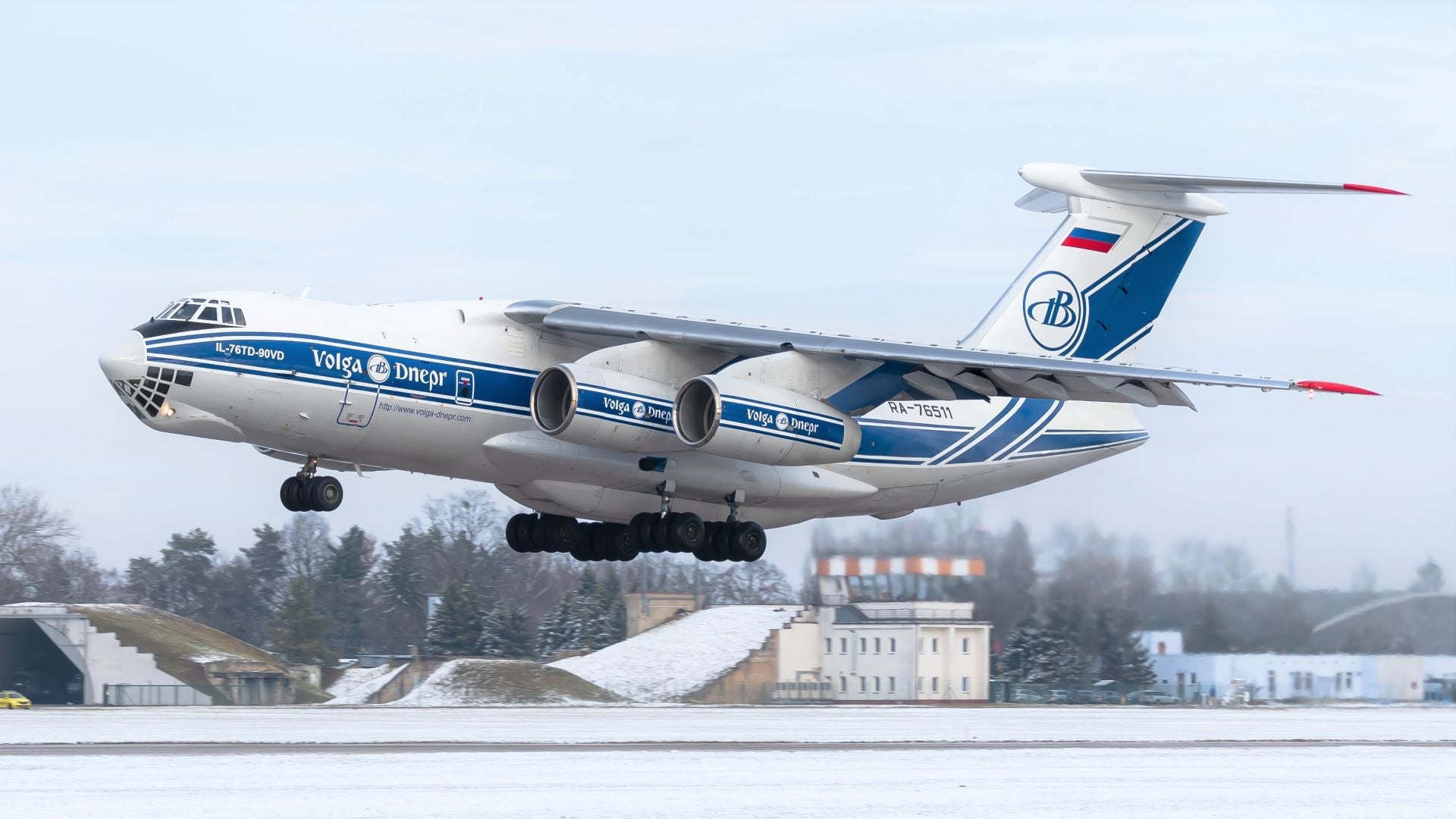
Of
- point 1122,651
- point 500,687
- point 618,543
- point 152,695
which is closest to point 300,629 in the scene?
point 152,695

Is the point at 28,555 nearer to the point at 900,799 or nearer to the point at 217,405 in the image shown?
the point at 217,405

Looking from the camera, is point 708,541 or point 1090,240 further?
point 1090,240

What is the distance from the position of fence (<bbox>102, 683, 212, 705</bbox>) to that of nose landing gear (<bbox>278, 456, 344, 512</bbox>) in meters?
10.8

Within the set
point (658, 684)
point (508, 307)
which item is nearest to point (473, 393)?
point (508, 307)

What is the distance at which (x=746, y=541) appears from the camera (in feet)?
49.2

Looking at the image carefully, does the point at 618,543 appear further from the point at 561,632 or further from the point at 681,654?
the point at 561,632

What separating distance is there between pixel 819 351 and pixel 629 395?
152cm

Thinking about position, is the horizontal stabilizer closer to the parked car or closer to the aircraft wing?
the aircraft wing

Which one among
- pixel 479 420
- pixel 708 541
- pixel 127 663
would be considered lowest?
pixel 127 663

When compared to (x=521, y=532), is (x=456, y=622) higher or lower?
lower

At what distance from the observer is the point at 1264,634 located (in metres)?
20.0

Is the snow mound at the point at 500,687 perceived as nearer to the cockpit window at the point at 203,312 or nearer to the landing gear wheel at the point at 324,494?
the landing gear wheel at the point at 324,494

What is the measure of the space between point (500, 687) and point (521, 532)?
5.97m

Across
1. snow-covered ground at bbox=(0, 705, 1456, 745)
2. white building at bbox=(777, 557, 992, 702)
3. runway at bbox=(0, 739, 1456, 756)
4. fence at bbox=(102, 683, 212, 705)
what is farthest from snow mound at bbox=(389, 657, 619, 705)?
runway at bbox=(0, 739, 1456, 756)
